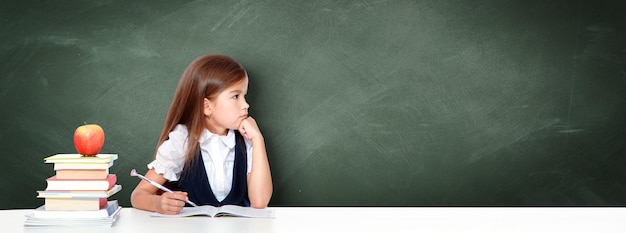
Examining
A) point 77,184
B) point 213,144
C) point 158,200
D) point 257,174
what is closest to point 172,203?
point 158,200

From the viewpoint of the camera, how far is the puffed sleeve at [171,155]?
2203 mm

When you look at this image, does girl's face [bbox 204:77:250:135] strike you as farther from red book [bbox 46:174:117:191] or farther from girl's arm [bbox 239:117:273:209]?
red book [bbox 46:174:117:191]

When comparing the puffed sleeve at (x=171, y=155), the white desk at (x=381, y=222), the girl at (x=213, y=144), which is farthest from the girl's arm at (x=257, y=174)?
the white desk at (x=381, y=222)

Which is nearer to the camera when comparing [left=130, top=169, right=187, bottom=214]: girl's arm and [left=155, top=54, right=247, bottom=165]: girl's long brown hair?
[left=130, top=169, right=187, bottom=214]: girl's arm

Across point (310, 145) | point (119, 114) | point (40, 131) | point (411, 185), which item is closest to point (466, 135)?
point (411, 185)

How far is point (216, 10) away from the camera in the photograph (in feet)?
8.40

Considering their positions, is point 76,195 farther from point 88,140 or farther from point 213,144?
point 213,144

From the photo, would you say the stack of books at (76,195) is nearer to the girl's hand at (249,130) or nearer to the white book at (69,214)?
the white book at (69,214)

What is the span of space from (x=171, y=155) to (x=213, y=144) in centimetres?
16

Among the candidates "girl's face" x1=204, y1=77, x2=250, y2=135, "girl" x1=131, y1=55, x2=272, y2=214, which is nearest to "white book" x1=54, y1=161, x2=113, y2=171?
"girl" x1=131, y1=55, x2=272, y2=214

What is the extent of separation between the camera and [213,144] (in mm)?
2283

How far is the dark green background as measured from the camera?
8.38 ft

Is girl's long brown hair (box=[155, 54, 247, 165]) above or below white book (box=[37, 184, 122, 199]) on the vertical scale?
above

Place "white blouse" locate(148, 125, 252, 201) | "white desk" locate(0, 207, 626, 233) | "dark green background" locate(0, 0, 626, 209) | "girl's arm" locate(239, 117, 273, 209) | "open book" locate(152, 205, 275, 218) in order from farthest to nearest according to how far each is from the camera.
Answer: "dark green background" locate(0, 0, 626, 209)
"white blouse" locate(148, 125, 252, 201)
"girl's arm" locate(239, 117, 273, 209)
"open book" locate(152, 205, 275, 218)
"white desk" locate(0, 207, 626, 233)
